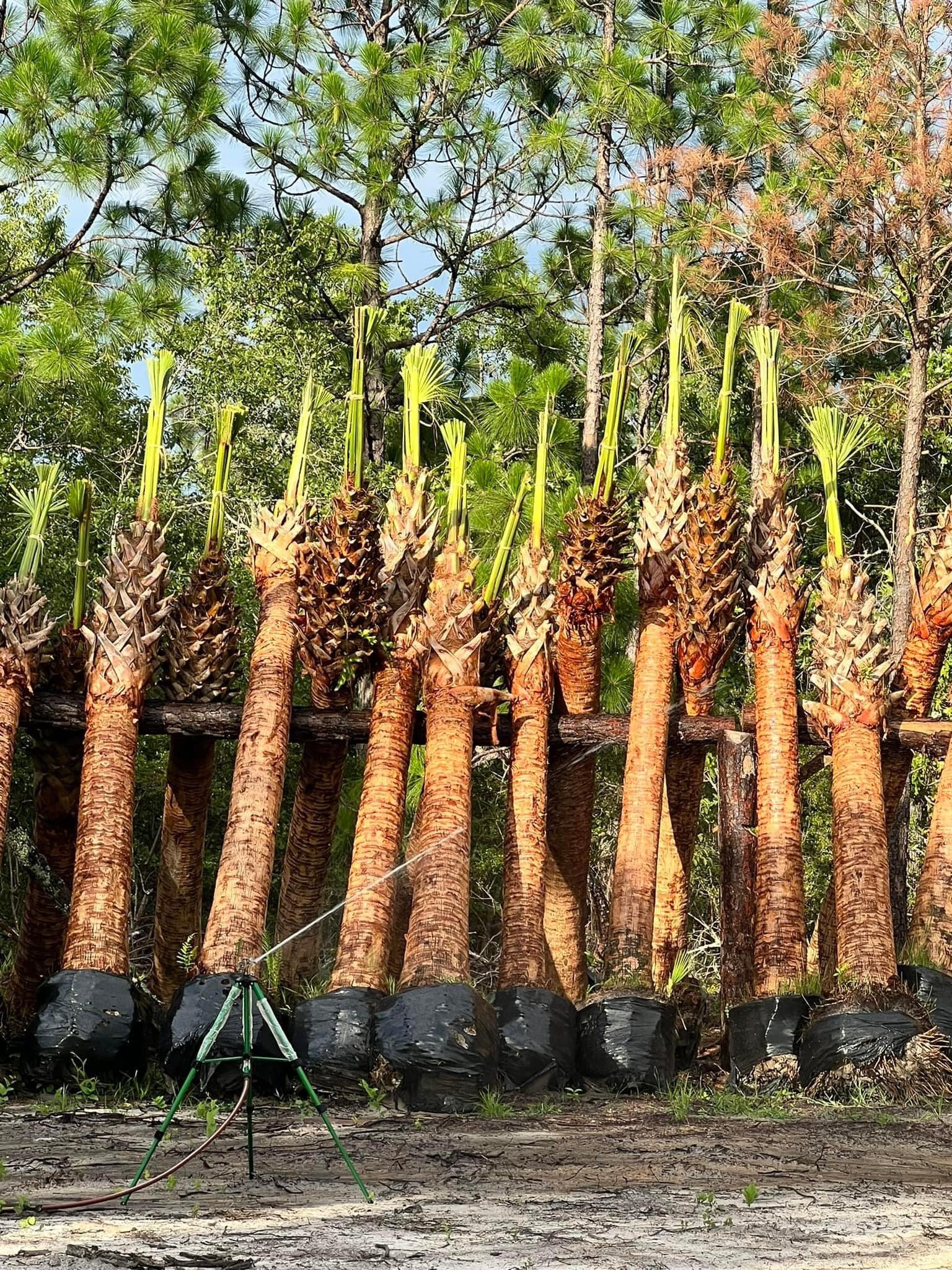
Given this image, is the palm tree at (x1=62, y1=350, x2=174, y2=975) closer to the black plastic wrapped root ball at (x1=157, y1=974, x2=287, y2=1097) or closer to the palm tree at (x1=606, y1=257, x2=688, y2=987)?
the black plastic wrapped root ball at (x1=157, y1=974, x2=287, y2=1097)

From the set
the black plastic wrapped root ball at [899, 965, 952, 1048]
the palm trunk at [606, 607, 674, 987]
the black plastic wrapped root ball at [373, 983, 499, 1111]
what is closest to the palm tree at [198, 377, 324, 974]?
the black plastic wrapped root ball at [373, 983, 499, 1111]

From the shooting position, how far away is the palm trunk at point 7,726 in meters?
8.29

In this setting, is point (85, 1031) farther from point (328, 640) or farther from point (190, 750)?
point (328, 640)

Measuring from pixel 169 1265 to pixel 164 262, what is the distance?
1209 cm

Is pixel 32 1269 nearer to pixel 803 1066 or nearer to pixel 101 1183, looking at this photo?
pixel 101 1183

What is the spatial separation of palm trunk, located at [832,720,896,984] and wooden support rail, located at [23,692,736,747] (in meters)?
0.84

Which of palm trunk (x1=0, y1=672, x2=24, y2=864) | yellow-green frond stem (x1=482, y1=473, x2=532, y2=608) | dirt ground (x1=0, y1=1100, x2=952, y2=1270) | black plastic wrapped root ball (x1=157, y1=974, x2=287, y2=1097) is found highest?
yellow-green frond stem (x1=482, y1=473, x2=532, y2=608)

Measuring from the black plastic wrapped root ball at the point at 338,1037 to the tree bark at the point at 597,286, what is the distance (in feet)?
29.0

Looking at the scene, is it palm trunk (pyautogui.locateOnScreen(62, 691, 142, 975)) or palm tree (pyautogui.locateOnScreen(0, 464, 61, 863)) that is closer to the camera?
palm trunk (pyautogui.locateOnScreen(62, 691, 142, 975))

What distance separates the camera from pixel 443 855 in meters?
8.09

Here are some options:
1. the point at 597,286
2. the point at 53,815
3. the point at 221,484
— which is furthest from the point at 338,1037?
the point at 597,286

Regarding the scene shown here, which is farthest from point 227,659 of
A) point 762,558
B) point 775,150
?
point 775,150

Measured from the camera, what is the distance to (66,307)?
1265cm

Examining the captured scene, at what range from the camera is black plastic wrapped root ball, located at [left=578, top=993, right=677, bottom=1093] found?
25.4ft
